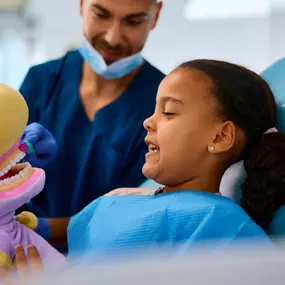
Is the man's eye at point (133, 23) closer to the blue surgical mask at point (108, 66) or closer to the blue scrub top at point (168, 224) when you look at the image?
the blue surgical mask at point (108, 66)

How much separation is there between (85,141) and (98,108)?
0.34 feet

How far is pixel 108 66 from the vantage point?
62.4 inches

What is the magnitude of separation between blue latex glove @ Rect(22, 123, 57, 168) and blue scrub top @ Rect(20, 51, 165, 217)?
10.5 inches

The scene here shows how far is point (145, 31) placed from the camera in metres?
1.59

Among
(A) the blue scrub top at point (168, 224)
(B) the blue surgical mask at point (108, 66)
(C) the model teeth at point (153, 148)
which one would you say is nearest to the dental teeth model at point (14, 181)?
(A) the blue scrub top at point (168, 224)

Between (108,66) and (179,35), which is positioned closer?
(108,66)

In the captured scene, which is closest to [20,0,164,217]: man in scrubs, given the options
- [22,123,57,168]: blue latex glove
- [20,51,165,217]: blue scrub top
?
[20,51,165,217]: blue scrub top

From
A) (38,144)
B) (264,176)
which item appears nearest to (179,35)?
(38,144)

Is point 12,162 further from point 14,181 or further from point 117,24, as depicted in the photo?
point 117,24

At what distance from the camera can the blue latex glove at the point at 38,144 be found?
3.95 feet

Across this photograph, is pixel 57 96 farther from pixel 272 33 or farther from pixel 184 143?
pixel 272 33

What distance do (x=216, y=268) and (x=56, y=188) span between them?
1.18m

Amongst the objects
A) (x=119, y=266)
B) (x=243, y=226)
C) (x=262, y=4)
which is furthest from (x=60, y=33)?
(x=119, y=266)

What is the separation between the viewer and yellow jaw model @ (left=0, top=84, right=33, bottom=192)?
101 cm
